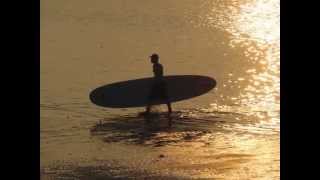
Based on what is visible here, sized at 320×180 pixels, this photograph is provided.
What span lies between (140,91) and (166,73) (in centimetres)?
509

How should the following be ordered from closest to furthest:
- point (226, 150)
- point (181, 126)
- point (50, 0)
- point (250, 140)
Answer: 1. point (226, 150)
2. point (250, 140)
3. point (181, 126)
4. point (50, 0)

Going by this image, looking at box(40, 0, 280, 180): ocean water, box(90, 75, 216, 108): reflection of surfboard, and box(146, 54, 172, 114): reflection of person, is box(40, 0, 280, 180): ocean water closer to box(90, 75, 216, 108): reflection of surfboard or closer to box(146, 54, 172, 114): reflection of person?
box(90, 75, 216, 108): reflection of surfboard

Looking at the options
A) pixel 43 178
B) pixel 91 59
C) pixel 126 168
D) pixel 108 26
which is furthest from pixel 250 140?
pixel 108 26

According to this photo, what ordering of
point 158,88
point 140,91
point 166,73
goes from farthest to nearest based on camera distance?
1. point 166,73
2. point 140,91
3. point 158,88

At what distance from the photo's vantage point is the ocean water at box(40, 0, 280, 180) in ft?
30.5

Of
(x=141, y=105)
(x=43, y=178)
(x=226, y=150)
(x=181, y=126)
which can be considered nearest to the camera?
(x=43, y=178)

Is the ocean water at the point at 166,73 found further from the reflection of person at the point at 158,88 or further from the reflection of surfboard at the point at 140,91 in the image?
the reflection of person at the point at 158,88

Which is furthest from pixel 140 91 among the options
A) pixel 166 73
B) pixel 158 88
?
pixel 166 73

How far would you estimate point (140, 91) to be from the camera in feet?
46.0

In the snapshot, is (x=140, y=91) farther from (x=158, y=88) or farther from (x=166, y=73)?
(x=166, y=73)

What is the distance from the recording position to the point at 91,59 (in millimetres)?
22219

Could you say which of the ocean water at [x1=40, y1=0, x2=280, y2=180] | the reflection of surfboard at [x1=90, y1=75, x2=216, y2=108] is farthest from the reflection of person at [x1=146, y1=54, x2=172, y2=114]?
the ocean water at [x1=40, y1=0, x2=280, y2=180]
